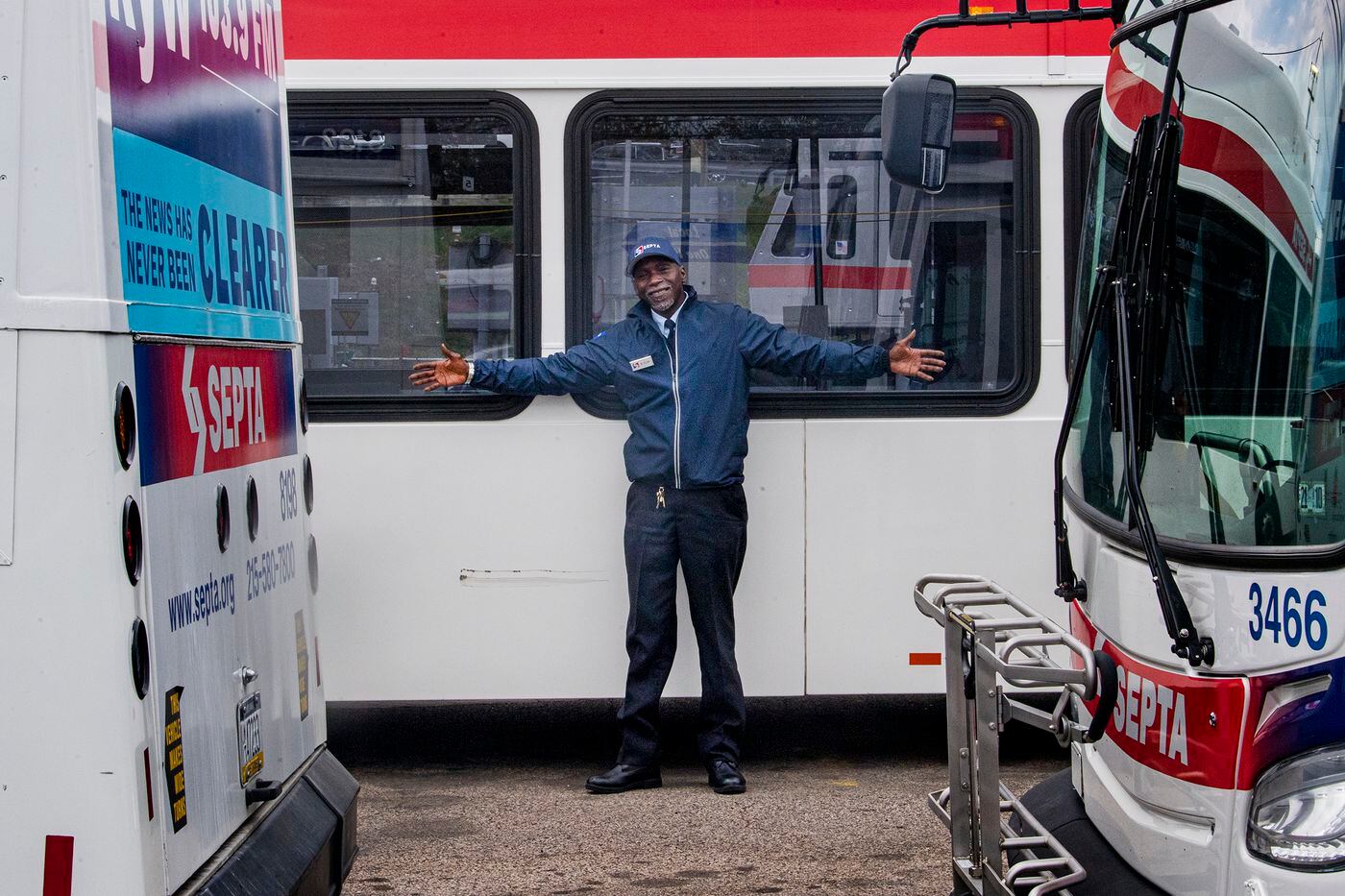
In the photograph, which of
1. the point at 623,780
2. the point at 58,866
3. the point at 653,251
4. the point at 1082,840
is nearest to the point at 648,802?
the point at 623,780

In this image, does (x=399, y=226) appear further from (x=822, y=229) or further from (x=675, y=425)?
(x=822, y=229)

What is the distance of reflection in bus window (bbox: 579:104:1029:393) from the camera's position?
564 centimetres

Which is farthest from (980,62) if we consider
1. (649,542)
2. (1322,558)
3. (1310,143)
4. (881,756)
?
(1322,558)

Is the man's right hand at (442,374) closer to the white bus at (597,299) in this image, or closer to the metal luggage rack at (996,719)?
the white bus at (597,299)

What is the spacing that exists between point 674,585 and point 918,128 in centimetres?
230

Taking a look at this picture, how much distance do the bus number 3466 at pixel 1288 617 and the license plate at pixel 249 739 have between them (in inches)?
80.2

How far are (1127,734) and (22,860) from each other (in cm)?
199

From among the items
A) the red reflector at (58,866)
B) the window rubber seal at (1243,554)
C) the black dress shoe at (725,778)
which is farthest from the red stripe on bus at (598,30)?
the red reflector at (58,866)

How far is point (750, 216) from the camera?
18.6ft

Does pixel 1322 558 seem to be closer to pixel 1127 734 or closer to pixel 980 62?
pixel 1127 734

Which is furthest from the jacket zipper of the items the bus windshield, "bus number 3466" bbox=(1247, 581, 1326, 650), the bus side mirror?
"bus number 3466" bbox=(1247, 581, 1326, 650)

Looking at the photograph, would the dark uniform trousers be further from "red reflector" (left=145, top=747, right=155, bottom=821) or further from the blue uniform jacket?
"red reflector" (left=145, top=747, right=155, bottom=821)

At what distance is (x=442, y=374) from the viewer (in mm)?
5516

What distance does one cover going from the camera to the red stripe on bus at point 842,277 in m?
5.67
